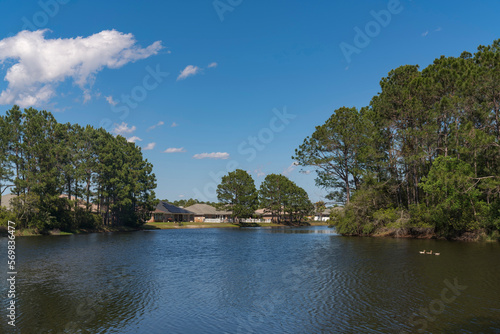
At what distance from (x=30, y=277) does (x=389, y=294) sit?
2101cm

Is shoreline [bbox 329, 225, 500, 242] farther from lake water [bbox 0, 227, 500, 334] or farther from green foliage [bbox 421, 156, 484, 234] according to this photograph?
lake water [bbox 0, 227, 500, 334]

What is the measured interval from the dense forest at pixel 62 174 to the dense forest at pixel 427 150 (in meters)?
47.4

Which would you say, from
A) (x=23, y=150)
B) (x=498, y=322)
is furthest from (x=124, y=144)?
(x=498, y=322)

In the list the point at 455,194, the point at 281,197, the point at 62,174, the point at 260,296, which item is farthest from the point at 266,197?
the point at 260,296

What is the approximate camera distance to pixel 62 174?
68188 millimetres

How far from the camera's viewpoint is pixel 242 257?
32.5m

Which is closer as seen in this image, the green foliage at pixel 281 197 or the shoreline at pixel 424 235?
the shoreline at pixel 424 235

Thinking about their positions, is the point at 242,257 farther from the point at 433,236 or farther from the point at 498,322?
the point at 433,236

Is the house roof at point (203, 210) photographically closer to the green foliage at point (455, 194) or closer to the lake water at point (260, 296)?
the green foliage at point (455, 194)

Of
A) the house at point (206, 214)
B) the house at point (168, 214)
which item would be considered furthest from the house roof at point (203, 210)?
the house at point (168, 214)

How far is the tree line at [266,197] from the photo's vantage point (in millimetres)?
126250

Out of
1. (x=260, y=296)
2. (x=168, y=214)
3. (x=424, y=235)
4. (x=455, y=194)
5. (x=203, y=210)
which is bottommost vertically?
(x=424, y=235)

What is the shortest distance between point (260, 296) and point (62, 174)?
63880 mm

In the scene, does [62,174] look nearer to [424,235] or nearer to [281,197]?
[424,235]
